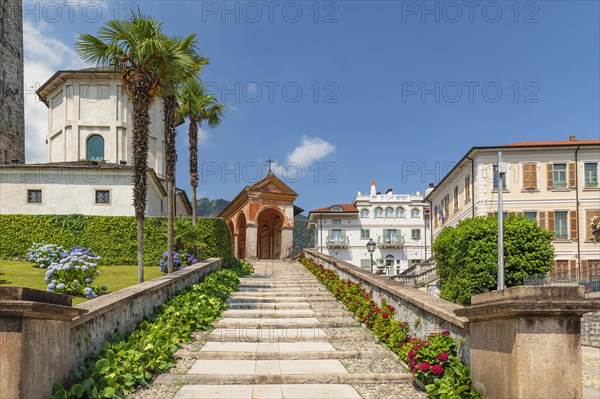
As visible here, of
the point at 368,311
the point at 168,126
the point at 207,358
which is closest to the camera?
the point at 207,358

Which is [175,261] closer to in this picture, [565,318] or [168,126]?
[168,126]

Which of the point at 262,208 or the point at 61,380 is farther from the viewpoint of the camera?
the point at 262,208

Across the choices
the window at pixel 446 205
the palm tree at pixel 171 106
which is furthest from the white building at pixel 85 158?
the window at pixel 446 205

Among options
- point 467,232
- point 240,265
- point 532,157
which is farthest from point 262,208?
point 532,157

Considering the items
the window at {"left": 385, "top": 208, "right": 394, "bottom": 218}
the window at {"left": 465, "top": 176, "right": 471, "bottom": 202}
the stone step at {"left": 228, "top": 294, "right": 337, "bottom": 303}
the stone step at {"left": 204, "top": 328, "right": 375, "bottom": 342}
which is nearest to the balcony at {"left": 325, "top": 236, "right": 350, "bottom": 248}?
the window at {"left": 385, "top": 208, "right": 394, "bottom": 218}

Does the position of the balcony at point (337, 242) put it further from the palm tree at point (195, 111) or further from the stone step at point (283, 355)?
the stone step at point (283, 355)

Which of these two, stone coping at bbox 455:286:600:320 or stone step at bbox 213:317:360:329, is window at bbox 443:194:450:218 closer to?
stone step at bbox 213:317:360:329

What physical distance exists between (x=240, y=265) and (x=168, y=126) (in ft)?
30.1

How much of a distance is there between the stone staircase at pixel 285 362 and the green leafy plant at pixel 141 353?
21cm

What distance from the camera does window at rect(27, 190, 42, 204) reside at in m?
23.8


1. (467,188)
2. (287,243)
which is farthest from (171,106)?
(467,188)

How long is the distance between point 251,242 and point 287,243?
274cm

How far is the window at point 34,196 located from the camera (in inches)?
936

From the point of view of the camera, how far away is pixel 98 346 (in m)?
6.22
